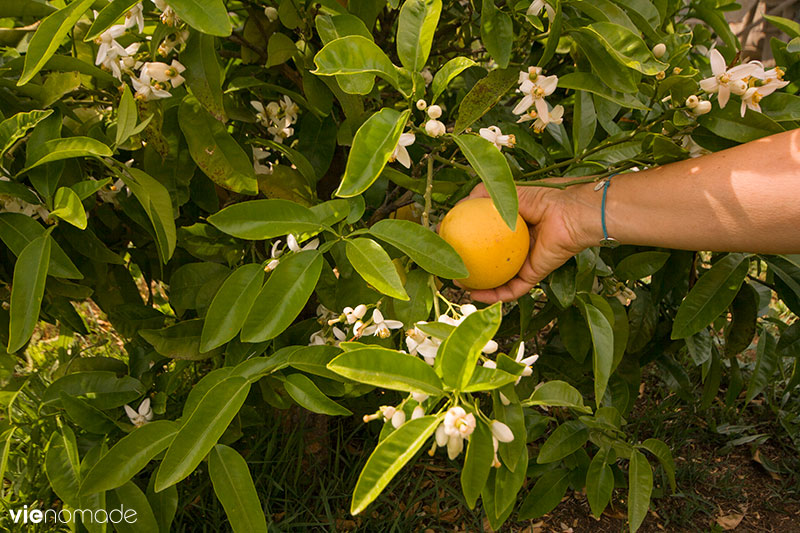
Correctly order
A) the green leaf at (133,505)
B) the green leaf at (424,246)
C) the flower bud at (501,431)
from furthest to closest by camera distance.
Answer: the green leaf at (133,505) < the green leaf at (424,246) < the flower bud at (501,431)

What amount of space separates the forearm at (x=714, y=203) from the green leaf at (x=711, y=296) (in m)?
0.24

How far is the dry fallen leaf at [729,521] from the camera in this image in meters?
1.83

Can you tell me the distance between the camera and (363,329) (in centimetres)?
90

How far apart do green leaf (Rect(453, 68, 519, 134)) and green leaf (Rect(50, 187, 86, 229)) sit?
1.66ft

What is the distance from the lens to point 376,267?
0.81 metres

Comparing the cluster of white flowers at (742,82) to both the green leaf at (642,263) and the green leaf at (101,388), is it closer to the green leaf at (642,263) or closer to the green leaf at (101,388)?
the green leaf at (642,263)

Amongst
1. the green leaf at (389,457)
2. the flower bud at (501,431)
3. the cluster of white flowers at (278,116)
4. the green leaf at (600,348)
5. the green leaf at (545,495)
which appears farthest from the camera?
the green leaf at (545,495)

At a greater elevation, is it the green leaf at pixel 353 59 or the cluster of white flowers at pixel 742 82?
the green leaf at pixel 353 59

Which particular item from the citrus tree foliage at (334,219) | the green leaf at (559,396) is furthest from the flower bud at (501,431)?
the green leaf at (559,396)

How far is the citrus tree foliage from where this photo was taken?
32.0 inches

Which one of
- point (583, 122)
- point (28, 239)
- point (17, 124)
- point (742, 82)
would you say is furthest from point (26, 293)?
point (742, 82)

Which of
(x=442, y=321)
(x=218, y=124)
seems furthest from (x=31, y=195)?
(x=442, y=321)

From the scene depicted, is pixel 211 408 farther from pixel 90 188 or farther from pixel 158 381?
pixel 158 381

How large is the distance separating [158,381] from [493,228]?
72 cm
